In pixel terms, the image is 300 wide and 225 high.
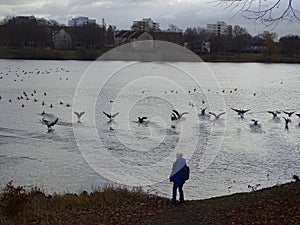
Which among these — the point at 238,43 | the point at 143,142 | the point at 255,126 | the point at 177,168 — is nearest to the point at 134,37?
the point at 238,43

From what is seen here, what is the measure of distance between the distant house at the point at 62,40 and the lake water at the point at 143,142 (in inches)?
2096

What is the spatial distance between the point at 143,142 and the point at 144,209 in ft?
34.2

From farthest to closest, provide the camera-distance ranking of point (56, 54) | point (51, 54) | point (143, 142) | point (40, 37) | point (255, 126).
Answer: point (40, 37)
point (51, 54)
point (56, 54)
point (255, 126)
point (143, 142)

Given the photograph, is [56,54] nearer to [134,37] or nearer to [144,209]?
[134,37]

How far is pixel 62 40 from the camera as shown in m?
95.8

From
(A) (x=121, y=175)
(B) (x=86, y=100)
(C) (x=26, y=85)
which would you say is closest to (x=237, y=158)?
(A) (x=121, y=175)

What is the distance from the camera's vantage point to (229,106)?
34.5 meters

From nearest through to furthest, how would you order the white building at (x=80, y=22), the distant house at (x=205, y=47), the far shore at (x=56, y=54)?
1. the far shore at (x=56, y=54)
2. the distant house at (x=205, y=47)
3. the white building at (x=80, y=22)

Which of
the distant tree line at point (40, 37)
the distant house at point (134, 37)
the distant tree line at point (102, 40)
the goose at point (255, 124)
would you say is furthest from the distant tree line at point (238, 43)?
the goose at point (255, 124)

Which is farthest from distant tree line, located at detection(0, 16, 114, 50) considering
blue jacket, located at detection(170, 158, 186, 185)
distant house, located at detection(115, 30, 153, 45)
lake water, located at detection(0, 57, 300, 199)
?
blue jacket, located at detection(170, 158, 186, 185)

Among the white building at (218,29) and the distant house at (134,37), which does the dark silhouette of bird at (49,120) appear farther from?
the white building at (218,29)

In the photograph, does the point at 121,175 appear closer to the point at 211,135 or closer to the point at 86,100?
the point at 211,135

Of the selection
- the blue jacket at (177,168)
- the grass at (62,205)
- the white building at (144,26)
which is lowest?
the grass at (62,205)

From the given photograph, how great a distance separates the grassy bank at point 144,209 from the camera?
9156 millimetres
